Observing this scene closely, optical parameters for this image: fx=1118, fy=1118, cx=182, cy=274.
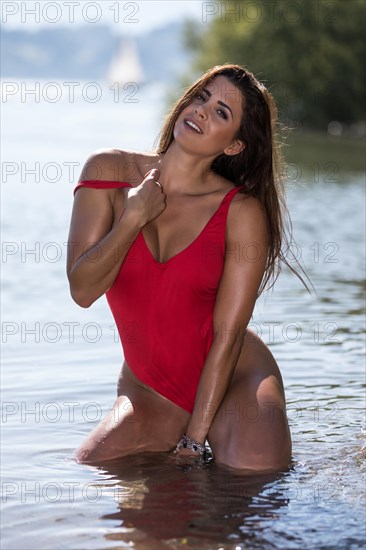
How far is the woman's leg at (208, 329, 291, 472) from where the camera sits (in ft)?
14.5

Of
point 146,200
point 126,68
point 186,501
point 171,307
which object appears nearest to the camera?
point 186,501

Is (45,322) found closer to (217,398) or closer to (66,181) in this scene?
(217,398)

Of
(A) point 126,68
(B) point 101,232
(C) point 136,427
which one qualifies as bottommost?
(A) point 126,68

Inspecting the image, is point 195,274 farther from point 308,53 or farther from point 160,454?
point 308,53

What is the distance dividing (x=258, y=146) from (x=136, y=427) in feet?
4.17

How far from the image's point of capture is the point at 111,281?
4.38m

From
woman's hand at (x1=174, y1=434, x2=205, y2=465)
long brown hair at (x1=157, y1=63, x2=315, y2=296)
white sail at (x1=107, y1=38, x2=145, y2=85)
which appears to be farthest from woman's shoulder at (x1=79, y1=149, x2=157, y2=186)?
white sail at (x1=107, y1=38, x2=145, y2=85)

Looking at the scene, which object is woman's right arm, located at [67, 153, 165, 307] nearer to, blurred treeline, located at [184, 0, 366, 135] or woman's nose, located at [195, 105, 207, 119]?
woman's nose, located at [195, 105, 207, 119]

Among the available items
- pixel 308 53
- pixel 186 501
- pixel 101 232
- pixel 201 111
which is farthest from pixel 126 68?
pixel 186 501

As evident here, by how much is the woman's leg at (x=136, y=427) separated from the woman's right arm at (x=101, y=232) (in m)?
0.47

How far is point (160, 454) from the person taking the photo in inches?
182

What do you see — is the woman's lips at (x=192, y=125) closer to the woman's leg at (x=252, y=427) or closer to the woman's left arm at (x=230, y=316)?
the woman's left arm at (x=230, y=316)

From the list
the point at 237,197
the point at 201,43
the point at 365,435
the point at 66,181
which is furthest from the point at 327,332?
the point at 201,43

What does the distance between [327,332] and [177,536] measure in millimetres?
3925
